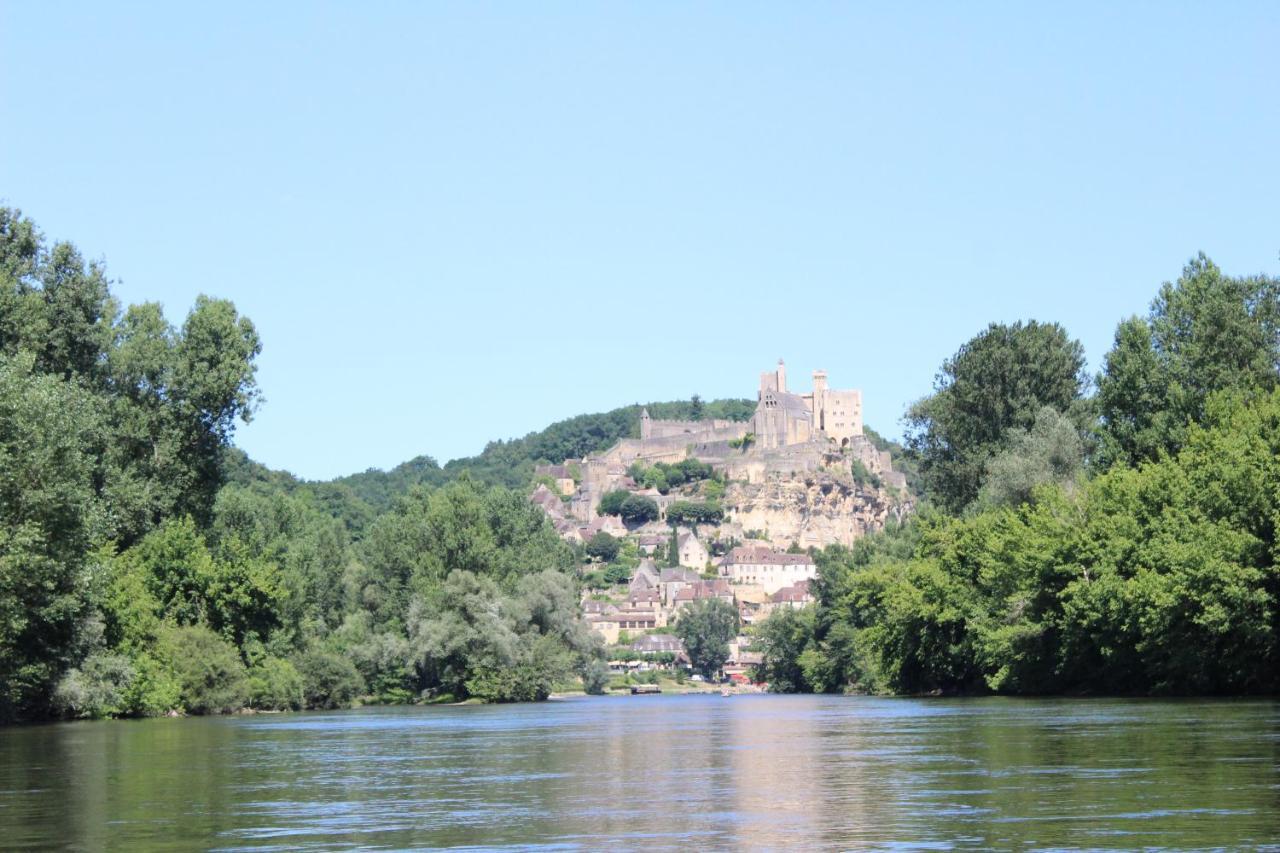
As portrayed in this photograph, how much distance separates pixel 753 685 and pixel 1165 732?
473 feet

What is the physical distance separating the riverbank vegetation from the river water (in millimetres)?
6040

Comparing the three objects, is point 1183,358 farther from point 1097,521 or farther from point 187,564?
point 187,564

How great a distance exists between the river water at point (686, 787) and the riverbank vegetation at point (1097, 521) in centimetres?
604

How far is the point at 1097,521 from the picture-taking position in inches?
2395

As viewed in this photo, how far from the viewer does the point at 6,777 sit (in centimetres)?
2942

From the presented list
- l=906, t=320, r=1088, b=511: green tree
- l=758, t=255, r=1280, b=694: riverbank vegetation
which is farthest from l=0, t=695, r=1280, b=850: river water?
l=906, t=320, r=1088, b=511: green tree

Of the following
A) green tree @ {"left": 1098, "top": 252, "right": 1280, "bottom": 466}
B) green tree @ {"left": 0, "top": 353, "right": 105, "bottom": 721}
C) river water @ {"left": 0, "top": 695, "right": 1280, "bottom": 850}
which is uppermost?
green tree @ {"left": 1098, "top": 252, "right": 1280, "bottom": 466}

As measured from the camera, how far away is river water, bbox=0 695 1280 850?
1933 centimetres

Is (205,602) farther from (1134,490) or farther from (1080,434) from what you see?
(1080,434)

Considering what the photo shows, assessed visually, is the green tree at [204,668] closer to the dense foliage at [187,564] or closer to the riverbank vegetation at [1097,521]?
the dense foliage at [187,564]

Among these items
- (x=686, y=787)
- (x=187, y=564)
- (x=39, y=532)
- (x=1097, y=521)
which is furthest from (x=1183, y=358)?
(x=686, y=787)

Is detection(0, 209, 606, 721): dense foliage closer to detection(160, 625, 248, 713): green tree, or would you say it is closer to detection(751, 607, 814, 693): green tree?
detection(160, 625, 248, 713): green tree

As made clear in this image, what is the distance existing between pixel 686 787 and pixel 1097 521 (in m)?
37.7

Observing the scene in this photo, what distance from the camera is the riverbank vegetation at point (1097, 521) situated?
51562 millimetres
